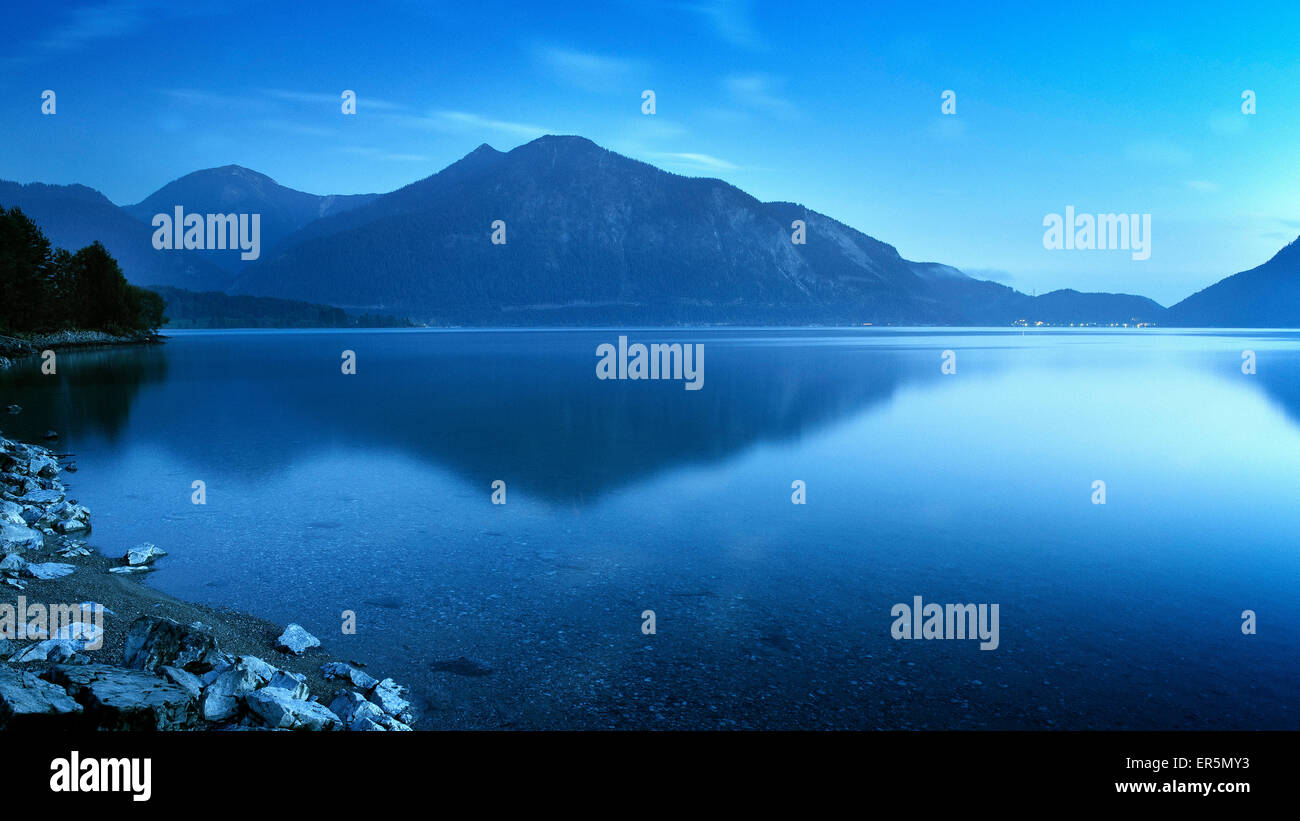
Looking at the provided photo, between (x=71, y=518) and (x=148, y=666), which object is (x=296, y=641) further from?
(x=71, y=518)

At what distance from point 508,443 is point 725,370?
45.2 m

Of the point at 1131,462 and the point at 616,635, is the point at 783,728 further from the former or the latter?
the point at 1131,462

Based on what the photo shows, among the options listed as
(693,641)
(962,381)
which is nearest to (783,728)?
(693,641)

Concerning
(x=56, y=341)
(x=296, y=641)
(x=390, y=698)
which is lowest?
(x=390, y=698)

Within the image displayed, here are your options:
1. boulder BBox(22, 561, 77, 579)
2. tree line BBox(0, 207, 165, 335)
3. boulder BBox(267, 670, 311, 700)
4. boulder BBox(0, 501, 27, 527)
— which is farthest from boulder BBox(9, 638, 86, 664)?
tree line BBox(0, 207, 165, 335)

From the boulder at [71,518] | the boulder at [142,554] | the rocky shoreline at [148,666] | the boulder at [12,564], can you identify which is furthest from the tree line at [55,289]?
the rocky shoreline at [148,666]

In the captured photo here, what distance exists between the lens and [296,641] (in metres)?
9.26

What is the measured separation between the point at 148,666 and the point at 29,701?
193 centimetres

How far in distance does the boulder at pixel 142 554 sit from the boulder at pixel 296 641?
529cm

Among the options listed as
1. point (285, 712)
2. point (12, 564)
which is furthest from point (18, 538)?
point (285, 712)

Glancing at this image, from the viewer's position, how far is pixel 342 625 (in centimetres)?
1027

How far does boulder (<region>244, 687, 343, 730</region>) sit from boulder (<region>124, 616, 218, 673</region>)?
1105 mm

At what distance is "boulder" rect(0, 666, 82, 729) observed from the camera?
17.7 ft
